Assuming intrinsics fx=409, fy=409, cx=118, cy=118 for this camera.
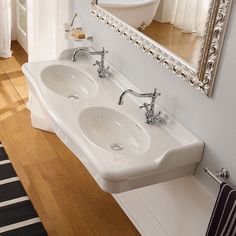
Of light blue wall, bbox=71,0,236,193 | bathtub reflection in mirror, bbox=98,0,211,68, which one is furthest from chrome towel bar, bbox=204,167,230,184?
bathtub reflection in mirror, bbox=98,0,211,68

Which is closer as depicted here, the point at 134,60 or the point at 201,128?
the point at 201,128

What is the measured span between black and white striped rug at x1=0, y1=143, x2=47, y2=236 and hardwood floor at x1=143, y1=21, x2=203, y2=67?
A: 4.19 feet

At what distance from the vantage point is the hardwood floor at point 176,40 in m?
1.68

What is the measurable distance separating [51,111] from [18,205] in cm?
86

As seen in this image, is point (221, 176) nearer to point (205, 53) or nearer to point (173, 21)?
point (205, 53)

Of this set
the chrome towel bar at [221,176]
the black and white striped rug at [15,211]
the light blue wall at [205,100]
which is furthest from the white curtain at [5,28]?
the chrome towel bar at [221,176]

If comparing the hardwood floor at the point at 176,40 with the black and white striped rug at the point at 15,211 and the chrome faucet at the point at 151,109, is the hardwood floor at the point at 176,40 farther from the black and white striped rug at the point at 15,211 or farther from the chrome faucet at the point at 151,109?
the black and white striped rug at the point at 15,211

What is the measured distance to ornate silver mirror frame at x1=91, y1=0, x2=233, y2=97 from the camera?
1.51 metres

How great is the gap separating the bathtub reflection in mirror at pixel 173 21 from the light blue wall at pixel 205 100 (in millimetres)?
118

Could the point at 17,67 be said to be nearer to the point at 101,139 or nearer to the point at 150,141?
the point at 101,139

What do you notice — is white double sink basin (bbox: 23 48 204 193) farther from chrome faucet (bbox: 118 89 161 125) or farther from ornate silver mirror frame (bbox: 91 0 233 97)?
ornate silver mirror frame (bbox: 91 0 233 97)

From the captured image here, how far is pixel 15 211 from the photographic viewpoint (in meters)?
2.50

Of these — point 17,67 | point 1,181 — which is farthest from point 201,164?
point 17,67

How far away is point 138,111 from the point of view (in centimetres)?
205
